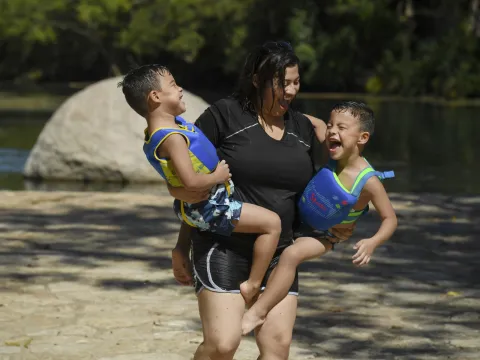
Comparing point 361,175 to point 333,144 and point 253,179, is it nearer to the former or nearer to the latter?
point 333,144

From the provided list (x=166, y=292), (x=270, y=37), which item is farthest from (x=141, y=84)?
(x=270, y=37)

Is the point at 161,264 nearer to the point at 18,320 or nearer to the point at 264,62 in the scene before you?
the point at 18,320

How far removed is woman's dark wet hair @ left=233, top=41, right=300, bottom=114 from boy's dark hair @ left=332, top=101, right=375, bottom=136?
26cm

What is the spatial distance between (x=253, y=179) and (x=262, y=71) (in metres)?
0.45

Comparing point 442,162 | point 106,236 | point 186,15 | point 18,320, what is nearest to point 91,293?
point 18,320

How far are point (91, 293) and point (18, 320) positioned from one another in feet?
3.00

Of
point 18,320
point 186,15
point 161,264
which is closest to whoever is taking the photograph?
point 18,320

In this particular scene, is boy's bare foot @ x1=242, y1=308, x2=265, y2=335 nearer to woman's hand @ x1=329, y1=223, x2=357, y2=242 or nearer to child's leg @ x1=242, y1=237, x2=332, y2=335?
child's leg @ x1=242, y1=237, x2=332, y2=335

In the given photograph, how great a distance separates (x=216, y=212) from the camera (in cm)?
465

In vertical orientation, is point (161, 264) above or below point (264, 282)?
below

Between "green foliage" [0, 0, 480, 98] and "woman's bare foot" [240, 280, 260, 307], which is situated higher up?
"woman's bare foot" [240, 280, 260, 307]

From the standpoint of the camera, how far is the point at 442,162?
1873cm

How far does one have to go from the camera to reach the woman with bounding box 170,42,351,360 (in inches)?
186

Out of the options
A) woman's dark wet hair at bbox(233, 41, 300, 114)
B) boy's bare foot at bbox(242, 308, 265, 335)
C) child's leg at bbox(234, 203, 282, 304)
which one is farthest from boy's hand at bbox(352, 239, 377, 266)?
woman's dark wet hair at bbox(233, 41, 300, 114)
